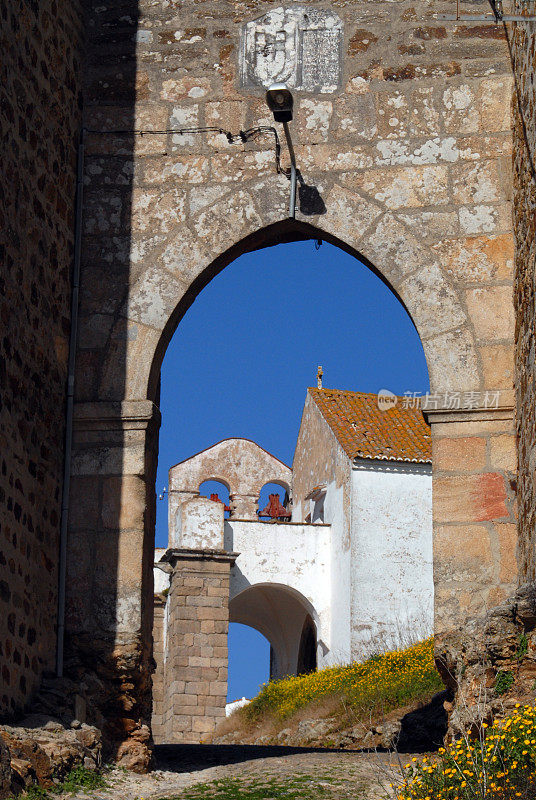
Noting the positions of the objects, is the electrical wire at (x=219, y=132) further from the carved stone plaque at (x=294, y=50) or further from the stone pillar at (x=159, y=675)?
the stone pillar at (x=159, y=675)

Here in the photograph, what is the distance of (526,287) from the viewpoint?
6.57 meters

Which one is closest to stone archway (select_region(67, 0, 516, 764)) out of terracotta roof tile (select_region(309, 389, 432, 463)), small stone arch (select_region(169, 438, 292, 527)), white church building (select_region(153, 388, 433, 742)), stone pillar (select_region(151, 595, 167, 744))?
white church building (select_region(153, 388, 433, 742))

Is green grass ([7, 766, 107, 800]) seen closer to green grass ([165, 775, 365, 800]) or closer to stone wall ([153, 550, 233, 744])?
green grass ([165, 775, 365, 800])

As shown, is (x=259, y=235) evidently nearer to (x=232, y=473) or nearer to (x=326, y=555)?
(x=326, y=555)

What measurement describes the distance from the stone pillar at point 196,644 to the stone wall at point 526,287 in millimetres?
11003

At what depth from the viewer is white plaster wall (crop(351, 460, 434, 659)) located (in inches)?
779

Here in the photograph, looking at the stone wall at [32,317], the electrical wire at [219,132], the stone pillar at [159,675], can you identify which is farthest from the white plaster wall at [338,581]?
the stone wall at [32,317]

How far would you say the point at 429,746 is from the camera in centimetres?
779

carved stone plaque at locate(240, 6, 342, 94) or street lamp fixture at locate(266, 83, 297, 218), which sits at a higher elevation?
carved stone plaque at locate(240, 6, 342, 94)

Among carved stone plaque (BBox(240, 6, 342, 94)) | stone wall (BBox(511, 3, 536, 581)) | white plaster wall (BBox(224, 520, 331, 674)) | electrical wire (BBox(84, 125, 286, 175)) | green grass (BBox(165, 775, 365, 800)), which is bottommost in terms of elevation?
green grass (BBox(165, 775, 365, 800))

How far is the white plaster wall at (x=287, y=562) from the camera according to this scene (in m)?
21.4

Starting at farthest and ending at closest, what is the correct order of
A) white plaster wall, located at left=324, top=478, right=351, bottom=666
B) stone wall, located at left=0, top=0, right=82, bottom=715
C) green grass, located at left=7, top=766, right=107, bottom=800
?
1. white plaster wall, located at left=324, top=478, right=351, bottom=666
2. stone wall, located at left=0, top=0, right=82, bottom=715
3. green grass, located at left=7, top=766, right=107, bottom=800

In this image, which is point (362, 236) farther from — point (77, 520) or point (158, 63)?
point (77, 520)

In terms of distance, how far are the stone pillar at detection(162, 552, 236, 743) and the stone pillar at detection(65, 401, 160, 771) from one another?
9935 millimetres
